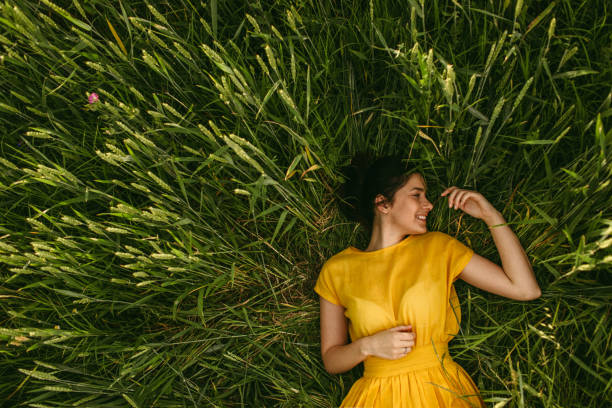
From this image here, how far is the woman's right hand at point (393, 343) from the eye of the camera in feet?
5.52

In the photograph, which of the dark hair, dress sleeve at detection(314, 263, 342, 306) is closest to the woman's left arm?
A: the dark hair

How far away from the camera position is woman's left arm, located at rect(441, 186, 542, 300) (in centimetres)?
169

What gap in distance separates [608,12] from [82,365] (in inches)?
124

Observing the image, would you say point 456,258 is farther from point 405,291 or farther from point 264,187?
point 264,187

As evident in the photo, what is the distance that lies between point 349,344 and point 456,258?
0.66 m

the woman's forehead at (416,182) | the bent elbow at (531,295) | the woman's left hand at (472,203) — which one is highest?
Answer: the woman's forehead at (416,182)

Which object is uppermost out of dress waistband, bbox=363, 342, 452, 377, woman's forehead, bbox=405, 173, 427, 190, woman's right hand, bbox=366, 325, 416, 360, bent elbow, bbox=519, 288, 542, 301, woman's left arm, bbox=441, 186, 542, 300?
woman's forehead, bbox=405, 173, 427, 190

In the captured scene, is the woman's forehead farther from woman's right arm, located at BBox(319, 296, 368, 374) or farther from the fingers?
woman's right arm, located at BBox(319, 296, 368, 374)

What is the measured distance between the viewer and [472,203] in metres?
1.87

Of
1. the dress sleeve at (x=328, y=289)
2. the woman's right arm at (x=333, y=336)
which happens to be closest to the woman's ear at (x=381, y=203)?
the dress sleeve at (x=328, y=289)

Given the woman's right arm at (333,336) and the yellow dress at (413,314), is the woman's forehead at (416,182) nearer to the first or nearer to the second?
the yellow dress at (413,314)

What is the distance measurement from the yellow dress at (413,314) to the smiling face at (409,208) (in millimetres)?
84

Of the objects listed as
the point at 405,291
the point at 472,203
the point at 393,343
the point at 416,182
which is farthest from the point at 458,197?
the point at 393,343

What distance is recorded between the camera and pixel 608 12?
1.78m
